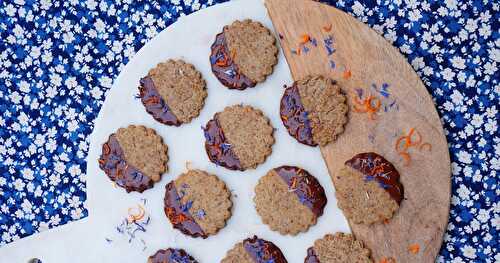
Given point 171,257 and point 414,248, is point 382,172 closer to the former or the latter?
point 414,248

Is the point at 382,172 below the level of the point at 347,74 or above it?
below

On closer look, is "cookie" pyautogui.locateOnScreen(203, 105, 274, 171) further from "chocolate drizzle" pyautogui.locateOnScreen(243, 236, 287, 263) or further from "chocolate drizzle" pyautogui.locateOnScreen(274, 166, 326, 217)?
"chocolate drizzle" pyautogui.locateOnScreen(243, 236, 287, 263)

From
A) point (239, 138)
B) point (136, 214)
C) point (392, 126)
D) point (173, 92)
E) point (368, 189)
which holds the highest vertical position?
point (173, 92)

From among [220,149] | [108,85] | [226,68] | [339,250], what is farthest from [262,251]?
[108,85]

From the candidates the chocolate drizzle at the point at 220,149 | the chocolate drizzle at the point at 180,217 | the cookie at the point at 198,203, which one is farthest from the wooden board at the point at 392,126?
the chocolate drizzle at the point at 180,217

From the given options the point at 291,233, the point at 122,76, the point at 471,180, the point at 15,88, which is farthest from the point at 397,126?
the point at 15,88

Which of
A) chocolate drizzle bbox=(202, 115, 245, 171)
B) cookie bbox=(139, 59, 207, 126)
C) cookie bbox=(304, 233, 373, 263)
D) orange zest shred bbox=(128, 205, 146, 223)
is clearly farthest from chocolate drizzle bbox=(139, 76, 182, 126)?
Answer: cookie bbox=(304, 233, 373, 263)

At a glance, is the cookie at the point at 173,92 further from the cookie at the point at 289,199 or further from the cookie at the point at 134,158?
the cookie at the point at 289,199
